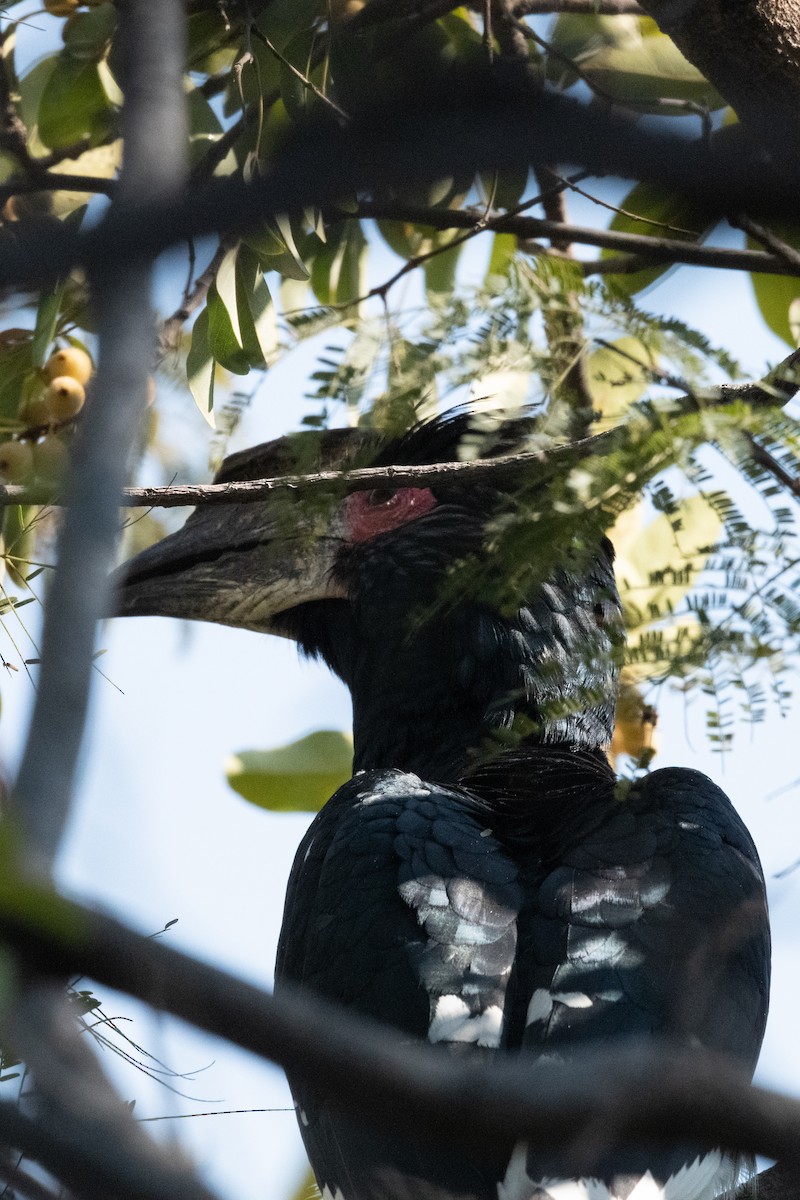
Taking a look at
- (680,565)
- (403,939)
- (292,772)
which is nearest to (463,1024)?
(403,939)

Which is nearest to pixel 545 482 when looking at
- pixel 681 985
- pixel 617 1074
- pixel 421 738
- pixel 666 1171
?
pixel 681 985

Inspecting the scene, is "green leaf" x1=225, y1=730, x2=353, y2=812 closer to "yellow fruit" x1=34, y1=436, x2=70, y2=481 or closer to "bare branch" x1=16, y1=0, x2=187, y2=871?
"yellow fruit" x1=34, y1=436, x2=70, y2=481

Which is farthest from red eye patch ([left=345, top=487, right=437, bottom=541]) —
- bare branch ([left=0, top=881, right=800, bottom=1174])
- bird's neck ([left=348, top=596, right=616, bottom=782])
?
bare branch ([left=0, top=881, right=800, bottom=1174])

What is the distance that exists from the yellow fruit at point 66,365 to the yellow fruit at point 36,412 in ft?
0.14

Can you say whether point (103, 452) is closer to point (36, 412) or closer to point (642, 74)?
point (36, 412)

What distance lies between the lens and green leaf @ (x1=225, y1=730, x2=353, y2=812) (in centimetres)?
319

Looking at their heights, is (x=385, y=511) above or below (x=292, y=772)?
above

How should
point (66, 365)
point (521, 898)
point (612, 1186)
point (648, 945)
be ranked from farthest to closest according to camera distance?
point (66, 365)
point (521, 898)
point (648, 945)
point (612, 1186)

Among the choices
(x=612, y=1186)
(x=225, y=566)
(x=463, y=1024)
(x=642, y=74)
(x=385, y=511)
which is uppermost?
(x=642, y=74)

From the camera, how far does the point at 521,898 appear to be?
1904 millimetres

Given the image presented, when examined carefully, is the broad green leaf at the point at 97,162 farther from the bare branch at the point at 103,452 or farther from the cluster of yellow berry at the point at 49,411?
the bare branch at the point at 103,452

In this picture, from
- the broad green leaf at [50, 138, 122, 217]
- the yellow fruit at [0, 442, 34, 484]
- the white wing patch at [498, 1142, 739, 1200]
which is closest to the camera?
the white wing patch at [498, 1142, 739, 1200]

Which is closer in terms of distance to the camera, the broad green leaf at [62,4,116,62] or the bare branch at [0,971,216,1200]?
the bare branch at [0,971,216,1200]

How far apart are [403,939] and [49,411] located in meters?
1.09
